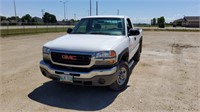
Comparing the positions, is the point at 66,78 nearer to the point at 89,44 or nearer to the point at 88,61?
the point at 88,61

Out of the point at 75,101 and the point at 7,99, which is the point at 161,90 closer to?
the point at 75,101

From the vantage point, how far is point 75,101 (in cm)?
392

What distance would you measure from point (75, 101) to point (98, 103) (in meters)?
0.50

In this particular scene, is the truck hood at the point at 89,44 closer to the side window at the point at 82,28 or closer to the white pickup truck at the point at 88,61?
the white pickup truck at the point at 88,61

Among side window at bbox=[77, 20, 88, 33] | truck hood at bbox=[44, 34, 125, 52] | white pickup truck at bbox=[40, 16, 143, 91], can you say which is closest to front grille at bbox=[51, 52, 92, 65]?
white pickup truck at bbox=[40, 16, 143, 91]

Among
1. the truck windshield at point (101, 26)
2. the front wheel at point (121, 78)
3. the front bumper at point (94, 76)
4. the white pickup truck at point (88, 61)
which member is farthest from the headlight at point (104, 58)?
the truck windshield at point (101, 26)

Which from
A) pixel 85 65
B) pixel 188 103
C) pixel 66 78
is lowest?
pixel 188 103

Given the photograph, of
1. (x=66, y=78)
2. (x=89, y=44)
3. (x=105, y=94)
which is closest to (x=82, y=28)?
(x=89, y=44)

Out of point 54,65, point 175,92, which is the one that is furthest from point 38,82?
point 175,92

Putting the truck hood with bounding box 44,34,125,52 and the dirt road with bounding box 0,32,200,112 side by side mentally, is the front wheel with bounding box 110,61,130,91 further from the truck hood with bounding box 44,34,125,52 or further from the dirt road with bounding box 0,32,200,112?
the truck hood with bounding box 44,34,125,52

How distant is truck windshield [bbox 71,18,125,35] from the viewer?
4949 mm

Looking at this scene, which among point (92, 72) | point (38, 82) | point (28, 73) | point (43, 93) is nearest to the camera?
point (92, 72)

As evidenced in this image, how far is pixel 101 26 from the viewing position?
17.1 ft

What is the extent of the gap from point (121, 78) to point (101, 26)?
161cm
